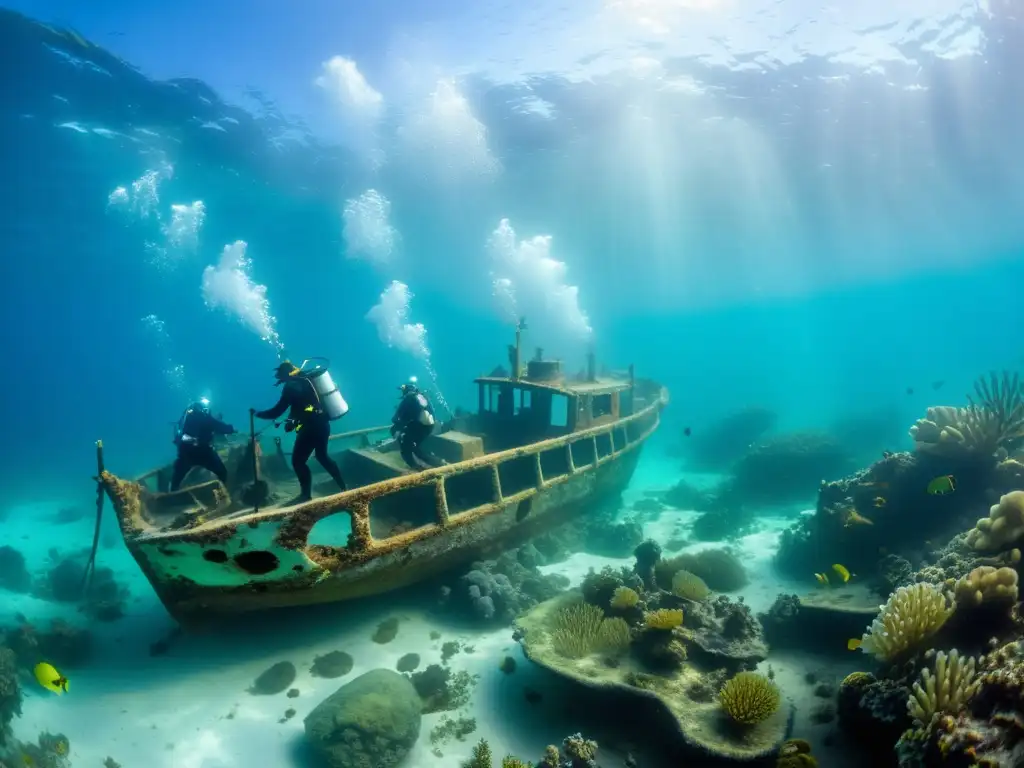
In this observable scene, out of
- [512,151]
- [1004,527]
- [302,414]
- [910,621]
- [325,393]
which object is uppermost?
[512,151]

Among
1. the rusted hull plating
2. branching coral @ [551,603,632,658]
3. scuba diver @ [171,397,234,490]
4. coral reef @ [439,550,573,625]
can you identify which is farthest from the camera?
scuba diver @ [171,397,234,490]

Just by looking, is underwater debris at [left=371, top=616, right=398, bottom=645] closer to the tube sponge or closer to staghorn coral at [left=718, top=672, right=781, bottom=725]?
staghorn coral at [left=718, top=672, right=781, bottom=725]

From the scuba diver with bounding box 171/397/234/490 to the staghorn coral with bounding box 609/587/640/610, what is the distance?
24.3 ft

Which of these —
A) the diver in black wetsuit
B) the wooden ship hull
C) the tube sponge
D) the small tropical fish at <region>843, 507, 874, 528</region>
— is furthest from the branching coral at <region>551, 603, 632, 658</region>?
the small tropical fish at <region>843, 507, 874, 528</region>

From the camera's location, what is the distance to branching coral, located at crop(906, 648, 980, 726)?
405cm

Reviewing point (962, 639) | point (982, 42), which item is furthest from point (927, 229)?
point (962, 639)

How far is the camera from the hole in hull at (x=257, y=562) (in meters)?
6.29

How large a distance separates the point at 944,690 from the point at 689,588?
408cm

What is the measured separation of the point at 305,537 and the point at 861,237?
72484mm

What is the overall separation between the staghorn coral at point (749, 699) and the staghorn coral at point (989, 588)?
7.46 feet

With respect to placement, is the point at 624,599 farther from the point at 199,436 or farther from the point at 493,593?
the point at 199,436

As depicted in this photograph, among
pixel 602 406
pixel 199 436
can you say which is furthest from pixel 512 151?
pixel 199 436

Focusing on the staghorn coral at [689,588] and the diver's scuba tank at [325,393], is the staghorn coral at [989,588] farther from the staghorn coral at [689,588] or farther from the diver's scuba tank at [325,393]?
the diver's scuba tank at [325,393]

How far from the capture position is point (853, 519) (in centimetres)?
920
